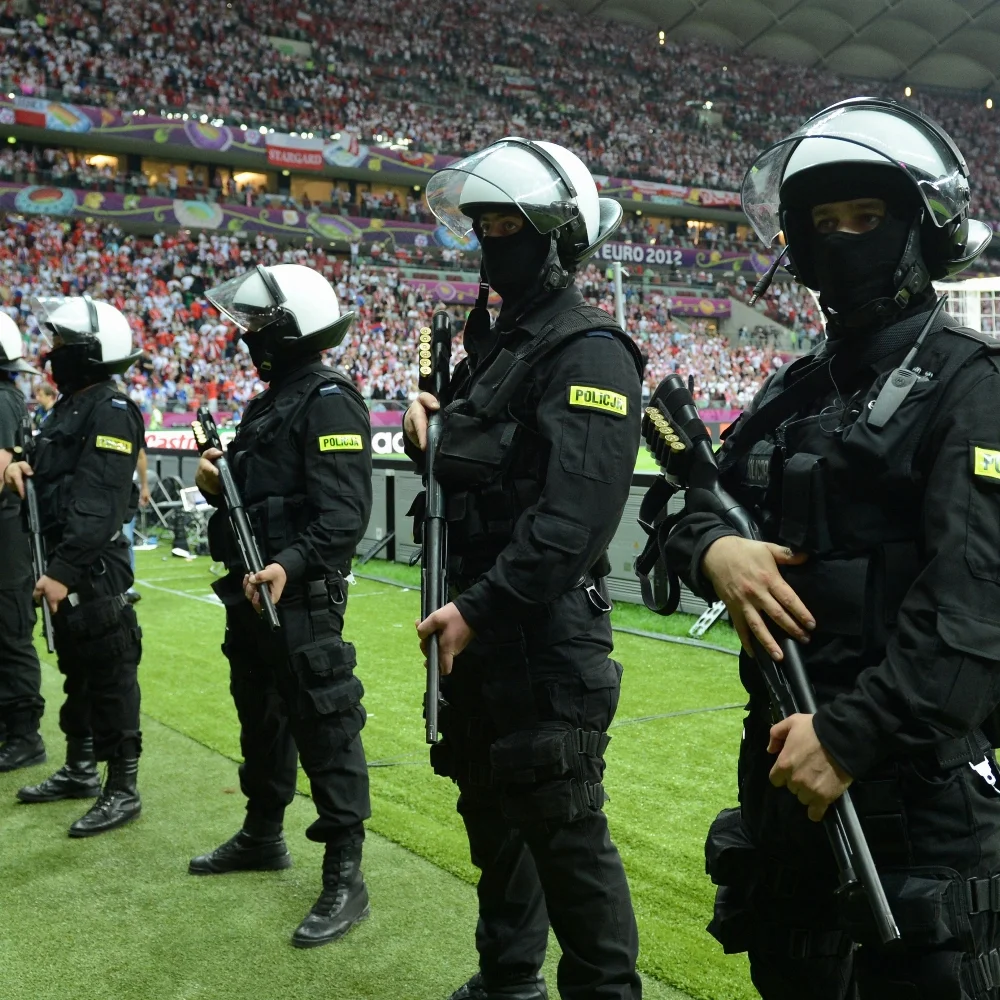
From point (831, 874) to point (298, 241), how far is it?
35.3 m

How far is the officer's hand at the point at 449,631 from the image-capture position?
2.49 meters

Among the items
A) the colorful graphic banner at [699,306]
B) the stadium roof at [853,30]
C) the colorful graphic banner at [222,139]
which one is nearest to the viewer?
the colorful graphic banner at [222,139]

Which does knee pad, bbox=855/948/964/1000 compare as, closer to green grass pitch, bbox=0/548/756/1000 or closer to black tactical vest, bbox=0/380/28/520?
green grass pitch, bbox=0/548/756/1000

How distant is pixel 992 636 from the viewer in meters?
1.72

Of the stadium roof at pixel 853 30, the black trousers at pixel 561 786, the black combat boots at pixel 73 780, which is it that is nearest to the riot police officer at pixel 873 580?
the black trousers at pixel 561 786

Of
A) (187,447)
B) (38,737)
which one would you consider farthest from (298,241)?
(38,737)

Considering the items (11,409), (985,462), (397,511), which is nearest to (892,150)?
(985,462)

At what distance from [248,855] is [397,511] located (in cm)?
785

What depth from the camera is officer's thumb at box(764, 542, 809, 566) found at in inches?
75.5

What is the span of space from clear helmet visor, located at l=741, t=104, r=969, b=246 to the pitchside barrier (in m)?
2.46

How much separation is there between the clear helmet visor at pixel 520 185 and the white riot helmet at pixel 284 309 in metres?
1.12

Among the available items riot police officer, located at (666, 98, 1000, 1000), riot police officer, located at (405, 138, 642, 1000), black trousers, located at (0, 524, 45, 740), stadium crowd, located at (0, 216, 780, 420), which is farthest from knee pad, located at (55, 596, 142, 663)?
stadium crowd, located at (0, 216, 780, 420)

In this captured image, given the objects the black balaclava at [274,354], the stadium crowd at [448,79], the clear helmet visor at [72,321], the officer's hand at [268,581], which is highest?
the stadium crowd at [448,79]

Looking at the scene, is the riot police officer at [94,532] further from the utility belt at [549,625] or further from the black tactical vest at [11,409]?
the utility belt at [549,625]
